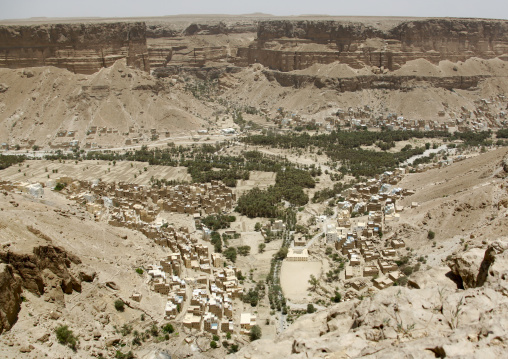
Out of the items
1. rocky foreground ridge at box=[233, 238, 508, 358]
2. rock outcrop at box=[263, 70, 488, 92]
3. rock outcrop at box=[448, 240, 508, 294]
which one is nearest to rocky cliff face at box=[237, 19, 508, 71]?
rock outcrop at box=[263, 70, 488, 92]

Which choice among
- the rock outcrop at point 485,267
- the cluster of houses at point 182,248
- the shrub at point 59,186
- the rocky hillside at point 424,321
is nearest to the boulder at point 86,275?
the cluster of houses at point 182,248

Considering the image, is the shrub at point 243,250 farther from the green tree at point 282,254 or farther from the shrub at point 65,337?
the shrub at point 65,337

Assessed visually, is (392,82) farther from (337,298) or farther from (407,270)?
(337,298)

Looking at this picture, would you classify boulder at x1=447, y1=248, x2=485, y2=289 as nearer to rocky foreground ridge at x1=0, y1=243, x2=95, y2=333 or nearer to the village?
the village

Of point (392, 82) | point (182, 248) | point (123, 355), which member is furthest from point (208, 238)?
point (392, 82)

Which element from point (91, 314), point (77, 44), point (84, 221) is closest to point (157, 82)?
point (77, 44)

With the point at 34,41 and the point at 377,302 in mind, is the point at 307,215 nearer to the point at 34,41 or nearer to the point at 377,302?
the point at 377,302

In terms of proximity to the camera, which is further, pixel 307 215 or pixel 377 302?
pixel 307 215
